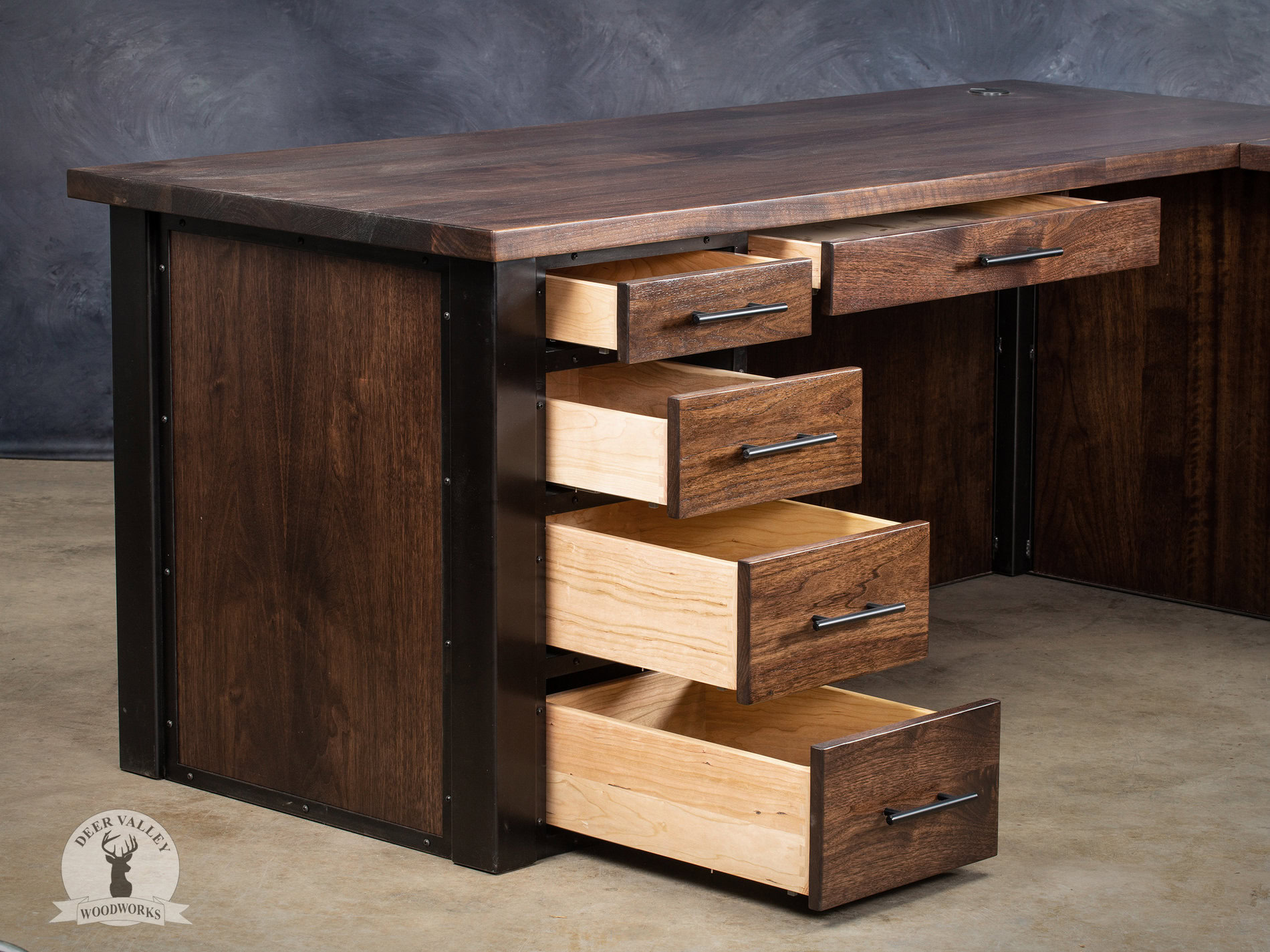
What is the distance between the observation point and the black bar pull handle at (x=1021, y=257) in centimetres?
263

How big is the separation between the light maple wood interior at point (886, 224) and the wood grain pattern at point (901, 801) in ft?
1.81

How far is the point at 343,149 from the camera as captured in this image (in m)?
2.93

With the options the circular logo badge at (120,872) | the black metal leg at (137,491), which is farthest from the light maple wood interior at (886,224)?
the circular logo badge at (120,872)

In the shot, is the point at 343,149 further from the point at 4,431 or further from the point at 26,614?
the point at 4,431

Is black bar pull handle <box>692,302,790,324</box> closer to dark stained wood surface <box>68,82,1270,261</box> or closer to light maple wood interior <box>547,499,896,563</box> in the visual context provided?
dark stained wood surface <box>68,82,1270,261</box>

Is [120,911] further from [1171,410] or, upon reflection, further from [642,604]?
[1171,410]

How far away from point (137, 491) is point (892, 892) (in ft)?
3.53

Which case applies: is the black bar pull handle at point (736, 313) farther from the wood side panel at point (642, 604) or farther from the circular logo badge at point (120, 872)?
the circular logo badge at point (120, 872)

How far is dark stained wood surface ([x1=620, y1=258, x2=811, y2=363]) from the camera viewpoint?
2223 millimetres

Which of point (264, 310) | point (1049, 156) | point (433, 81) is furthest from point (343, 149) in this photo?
point (433, 81)

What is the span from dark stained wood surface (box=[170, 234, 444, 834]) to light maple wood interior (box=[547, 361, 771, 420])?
24 centimetres

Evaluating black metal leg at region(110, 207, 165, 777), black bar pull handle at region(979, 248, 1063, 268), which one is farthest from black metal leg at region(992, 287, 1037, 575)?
black metal leg at region(110, 207, 165, 777)

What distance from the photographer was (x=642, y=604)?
227 centimetres

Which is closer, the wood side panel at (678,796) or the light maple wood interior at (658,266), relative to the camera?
the wood side panel at (678,796)
